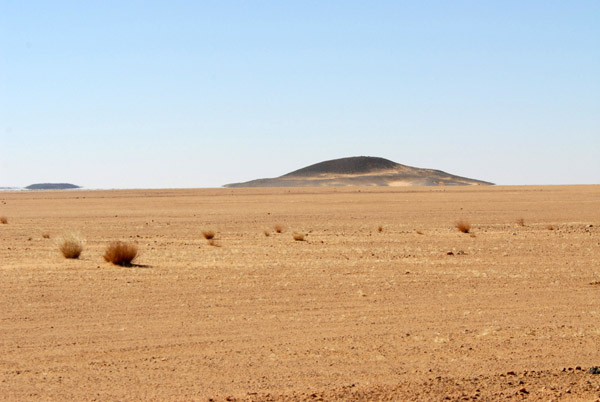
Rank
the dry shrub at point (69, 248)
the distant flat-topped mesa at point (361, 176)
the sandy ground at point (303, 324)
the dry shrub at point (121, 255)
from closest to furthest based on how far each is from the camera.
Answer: the sandy ground at point (303, 324) < the dry shrub at point (121, 255) < the dry shrub at point (69, 248) < the distant flat-topped mesa at point (361, 176)

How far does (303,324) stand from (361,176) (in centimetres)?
16484

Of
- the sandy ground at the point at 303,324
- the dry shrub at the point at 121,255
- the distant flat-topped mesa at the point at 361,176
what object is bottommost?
the sandy ground at the point at 303,324

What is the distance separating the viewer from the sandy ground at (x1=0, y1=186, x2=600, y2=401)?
26.4ft

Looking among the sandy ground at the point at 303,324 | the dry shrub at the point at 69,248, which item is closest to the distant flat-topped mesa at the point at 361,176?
the dry shrub at the point at 69,248

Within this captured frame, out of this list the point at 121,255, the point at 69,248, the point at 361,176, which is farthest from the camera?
the point at 361,176

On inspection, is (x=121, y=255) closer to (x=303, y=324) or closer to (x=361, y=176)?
(x=303, y=324)

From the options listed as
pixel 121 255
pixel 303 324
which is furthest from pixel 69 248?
pixel 303 324

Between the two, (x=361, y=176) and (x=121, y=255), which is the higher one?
(x=361, y=176)

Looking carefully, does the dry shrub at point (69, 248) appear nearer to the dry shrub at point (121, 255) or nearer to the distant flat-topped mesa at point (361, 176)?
the dry shrub at point (121, 255)

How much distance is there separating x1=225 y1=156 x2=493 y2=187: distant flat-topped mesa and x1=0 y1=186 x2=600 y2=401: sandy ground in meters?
142

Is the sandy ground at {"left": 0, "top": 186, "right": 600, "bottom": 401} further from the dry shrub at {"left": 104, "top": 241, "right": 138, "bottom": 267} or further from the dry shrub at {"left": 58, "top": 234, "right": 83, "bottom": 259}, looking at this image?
the dry shrub at {"left": 104, "top": 241, "right": 138, "bottom": 267}

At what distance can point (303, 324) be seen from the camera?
11.1 meters

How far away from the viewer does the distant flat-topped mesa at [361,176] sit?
542 feet

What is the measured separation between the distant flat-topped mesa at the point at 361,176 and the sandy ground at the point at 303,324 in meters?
142
